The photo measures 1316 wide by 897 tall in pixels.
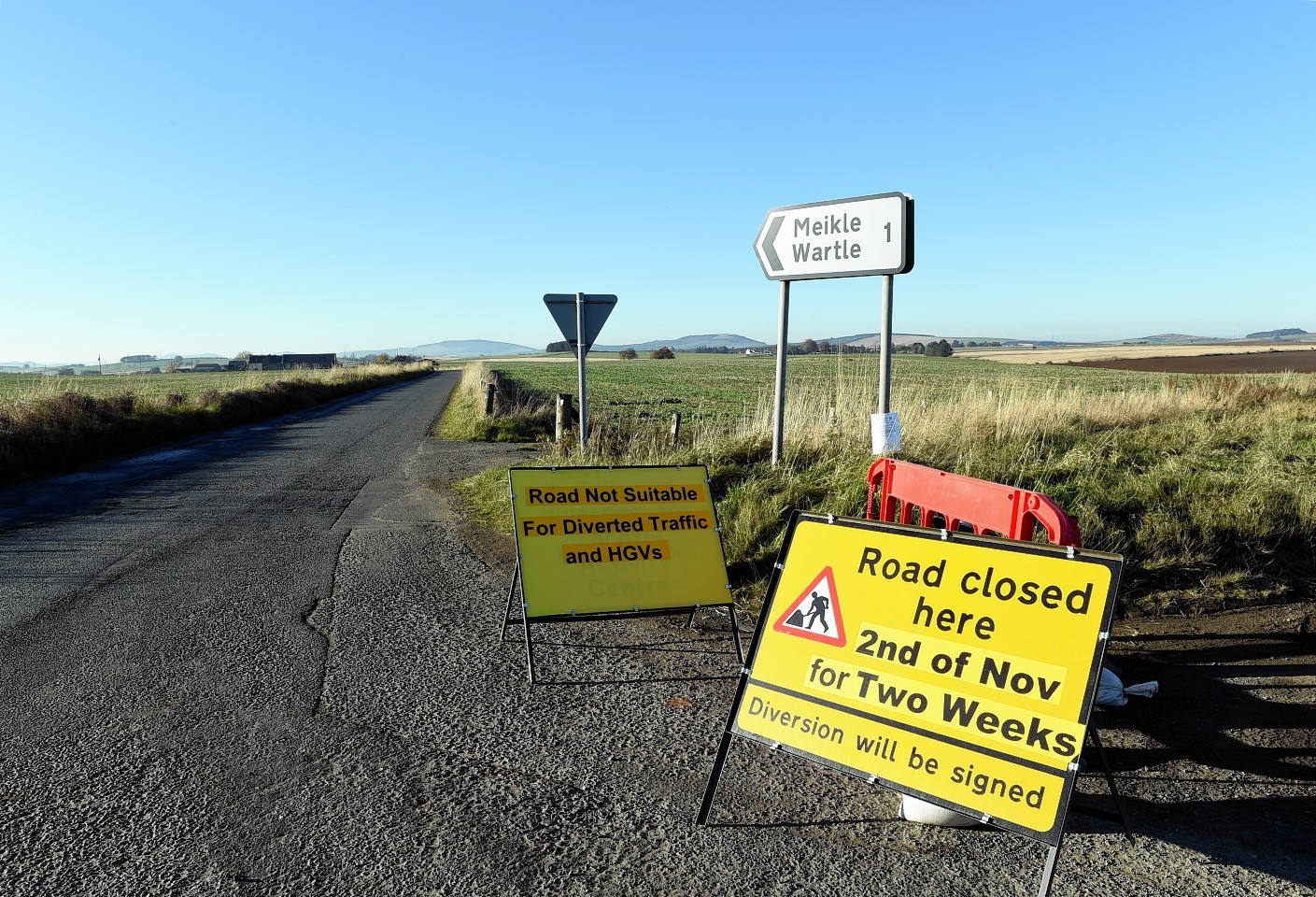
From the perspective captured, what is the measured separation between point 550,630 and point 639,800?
7.37 ft

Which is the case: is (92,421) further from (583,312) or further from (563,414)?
(583,312)

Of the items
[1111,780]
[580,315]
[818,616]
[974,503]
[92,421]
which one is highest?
[580,315]

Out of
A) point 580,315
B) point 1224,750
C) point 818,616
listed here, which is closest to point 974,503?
point 818,616

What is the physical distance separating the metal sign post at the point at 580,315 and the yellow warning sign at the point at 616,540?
12.8 feet

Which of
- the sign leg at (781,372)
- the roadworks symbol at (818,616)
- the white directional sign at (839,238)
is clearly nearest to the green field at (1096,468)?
the sign leg at (781,372)

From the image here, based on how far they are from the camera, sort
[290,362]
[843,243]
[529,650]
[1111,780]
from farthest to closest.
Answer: [290,362] < [843,243] < [529,650] < [1111,780]

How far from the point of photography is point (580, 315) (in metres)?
9.33

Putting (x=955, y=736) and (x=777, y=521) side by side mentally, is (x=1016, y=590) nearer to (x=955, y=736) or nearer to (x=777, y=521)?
(x=955, y=736)

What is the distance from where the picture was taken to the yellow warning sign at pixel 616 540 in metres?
Answer: 5.00

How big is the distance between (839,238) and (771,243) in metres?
0.74

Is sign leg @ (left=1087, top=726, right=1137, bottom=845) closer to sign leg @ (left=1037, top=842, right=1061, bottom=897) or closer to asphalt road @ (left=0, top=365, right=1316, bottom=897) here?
asphalt road @ (left=0, top=365, right=1316, bottom=897)

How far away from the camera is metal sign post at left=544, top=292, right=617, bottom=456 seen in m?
9.19

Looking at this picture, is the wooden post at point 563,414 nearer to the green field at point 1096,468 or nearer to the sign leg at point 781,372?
the green field at point 1096,468

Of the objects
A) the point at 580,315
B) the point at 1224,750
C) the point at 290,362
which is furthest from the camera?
the point at 290,362
